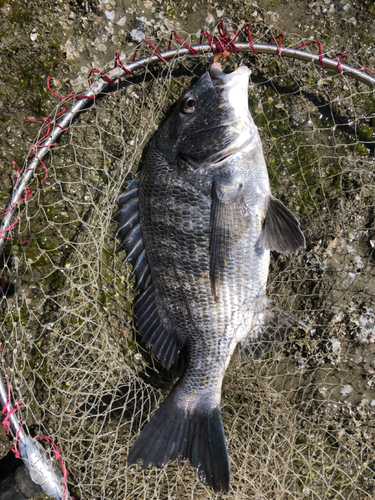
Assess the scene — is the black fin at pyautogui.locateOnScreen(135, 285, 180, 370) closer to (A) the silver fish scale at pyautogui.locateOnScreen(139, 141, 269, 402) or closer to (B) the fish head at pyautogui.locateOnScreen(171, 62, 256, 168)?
(A) the silver fish scale at pyautogui.locateOnScreen(139, 141, 269, 402)

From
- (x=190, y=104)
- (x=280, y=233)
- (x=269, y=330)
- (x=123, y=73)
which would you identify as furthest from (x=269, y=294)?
(x=123, y=73)

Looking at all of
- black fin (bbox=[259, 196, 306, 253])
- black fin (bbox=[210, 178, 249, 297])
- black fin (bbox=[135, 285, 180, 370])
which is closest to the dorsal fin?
black fin (bbox=[135, 285, 180, 370])

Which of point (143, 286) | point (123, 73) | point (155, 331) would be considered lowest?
point (155, 331)

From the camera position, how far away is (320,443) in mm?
2475

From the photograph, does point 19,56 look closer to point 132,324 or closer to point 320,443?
point 132,324

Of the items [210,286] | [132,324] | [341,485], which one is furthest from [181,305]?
[341,485]

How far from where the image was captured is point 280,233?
7.12ft

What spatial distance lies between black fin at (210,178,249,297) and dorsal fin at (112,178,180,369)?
0.52 meters

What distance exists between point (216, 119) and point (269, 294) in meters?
1.34

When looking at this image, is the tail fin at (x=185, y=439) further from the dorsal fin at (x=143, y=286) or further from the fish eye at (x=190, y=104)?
the fish eye at (x=190, y=104)

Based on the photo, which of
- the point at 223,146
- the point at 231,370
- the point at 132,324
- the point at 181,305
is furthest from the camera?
the point at 132,324

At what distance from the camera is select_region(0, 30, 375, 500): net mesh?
242 centimetres

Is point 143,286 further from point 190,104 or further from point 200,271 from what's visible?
point 190,104

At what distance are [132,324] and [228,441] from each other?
3.63 feet
